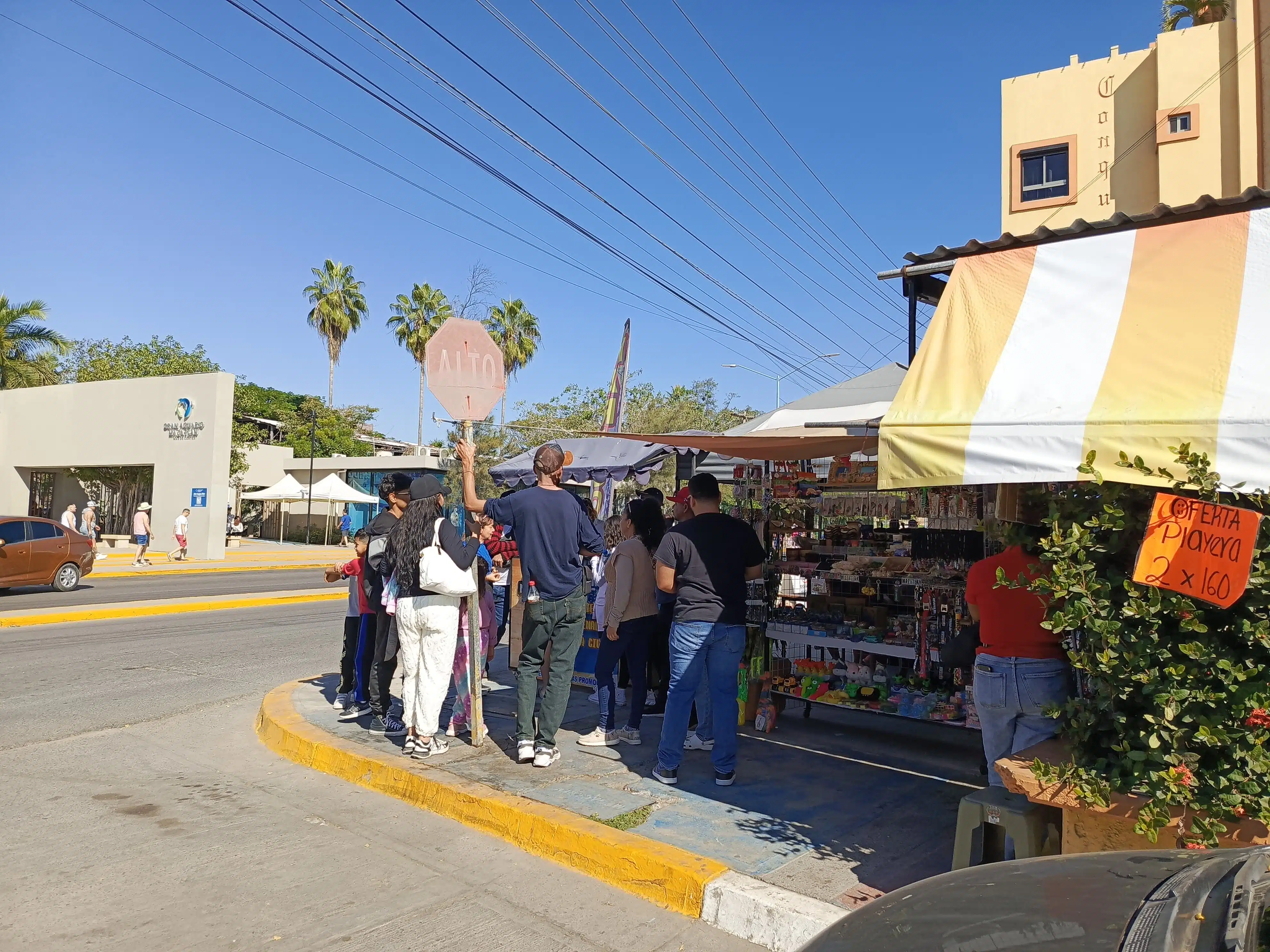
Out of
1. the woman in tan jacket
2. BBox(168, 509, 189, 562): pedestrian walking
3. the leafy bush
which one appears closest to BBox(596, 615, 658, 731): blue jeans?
the woman in tan jacket

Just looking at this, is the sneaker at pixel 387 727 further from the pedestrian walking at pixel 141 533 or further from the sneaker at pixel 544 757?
the pedestrian walking at pixel 141 533

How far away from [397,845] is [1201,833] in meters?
3.81

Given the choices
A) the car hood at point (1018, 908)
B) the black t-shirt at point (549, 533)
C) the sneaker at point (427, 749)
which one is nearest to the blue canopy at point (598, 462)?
the black t-shirt at point (549, 533)

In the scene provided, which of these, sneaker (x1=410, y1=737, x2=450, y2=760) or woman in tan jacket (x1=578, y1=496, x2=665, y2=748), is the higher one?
woman in tan jacket (x1=578, y1=496, x2=665, y2=748)

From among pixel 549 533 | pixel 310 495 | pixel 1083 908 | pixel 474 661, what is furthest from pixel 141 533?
pixel 1083 908

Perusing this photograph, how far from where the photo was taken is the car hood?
1.86 meters

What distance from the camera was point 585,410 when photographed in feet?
140

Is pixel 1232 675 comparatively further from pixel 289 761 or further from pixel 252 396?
pixel 252 396

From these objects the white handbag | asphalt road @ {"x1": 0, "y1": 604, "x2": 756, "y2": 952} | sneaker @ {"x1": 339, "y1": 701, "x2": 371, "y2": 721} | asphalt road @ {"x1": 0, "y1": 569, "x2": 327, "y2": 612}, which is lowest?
asphalt road @ {"x1": 0, "y1": 569, "x2": 327, "y2": 612}

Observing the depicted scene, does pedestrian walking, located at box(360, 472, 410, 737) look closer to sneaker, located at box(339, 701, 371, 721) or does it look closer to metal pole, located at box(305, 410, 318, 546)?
sneaker, located at box(339, 701, 371, 721)

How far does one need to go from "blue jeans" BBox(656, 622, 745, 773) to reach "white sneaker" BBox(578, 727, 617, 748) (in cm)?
97

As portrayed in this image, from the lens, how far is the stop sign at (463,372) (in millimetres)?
6543

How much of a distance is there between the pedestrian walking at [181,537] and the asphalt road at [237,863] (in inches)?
771

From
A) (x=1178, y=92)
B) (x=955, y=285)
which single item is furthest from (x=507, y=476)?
(x=1178, y=92)
